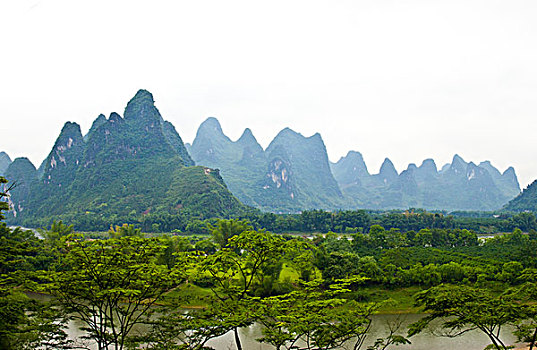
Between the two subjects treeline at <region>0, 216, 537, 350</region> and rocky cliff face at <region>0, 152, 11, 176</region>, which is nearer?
treeline at <region>0, 216, 537, 350</region>

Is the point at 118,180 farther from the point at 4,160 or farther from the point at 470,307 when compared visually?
the point at 4,160

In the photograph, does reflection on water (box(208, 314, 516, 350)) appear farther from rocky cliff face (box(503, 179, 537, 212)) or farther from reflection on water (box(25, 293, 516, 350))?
rocky cliff face (box(503, 179, 537, 212))

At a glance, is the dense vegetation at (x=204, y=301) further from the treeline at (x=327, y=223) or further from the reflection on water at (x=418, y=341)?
the treeline at (x=327, y=223)

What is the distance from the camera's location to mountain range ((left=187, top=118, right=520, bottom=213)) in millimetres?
110812

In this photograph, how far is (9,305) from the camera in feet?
23.1

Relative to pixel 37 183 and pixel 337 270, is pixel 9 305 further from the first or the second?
pixel 37 183

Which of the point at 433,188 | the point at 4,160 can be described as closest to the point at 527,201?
the point at 433,188

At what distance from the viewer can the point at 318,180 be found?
445 feet

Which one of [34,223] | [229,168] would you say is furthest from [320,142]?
[34,223]

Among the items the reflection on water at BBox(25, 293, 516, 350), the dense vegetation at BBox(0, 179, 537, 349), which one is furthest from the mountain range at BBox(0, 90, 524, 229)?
the reflection on water at BBox(25, 293, 516, 350)

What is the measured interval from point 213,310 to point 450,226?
152 feet

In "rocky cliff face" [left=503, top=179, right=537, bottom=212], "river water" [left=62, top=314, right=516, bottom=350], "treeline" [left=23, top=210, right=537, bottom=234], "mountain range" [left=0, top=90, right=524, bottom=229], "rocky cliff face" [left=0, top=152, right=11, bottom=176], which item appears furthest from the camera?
"rocky cliff face" [left=0, top=152, right=11, bottom=176]

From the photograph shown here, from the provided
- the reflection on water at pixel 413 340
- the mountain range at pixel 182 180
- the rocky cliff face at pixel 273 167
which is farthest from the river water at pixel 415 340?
the rocky cliff face at pixel 273 167

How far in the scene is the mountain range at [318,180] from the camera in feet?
364
